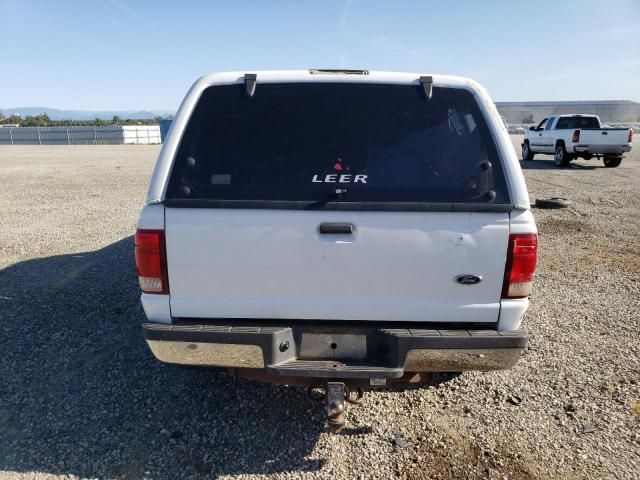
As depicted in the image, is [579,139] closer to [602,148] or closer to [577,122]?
[602,148]

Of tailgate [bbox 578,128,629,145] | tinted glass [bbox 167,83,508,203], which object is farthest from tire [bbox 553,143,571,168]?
tinted glass [bbox 167,83,508,203]

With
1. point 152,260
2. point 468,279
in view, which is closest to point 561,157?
point 468,279

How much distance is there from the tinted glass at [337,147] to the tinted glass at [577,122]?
63.3 ft

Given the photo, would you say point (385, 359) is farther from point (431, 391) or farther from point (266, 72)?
point (266, 72)

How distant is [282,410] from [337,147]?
6.11 feet

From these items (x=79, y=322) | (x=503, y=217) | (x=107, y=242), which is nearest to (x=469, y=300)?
(x=503, y=217)

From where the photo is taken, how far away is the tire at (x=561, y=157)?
61.9ft

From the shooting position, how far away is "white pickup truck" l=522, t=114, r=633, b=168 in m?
17.7

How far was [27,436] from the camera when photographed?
3.01m

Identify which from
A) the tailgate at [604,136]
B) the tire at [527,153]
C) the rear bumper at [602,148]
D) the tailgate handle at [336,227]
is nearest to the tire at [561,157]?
the rear bumper at [602,148]

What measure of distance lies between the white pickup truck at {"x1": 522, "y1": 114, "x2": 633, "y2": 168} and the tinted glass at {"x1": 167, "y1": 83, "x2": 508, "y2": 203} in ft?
58.0

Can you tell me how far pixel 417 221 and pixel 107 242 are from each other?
6554 mm

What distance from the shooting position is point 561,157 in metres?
19.2

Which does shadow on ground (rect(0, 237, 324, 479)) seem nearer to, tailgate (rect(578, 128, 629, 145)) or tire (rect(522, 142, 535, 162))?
tailgate (rect(578, 128, 629, 145))
